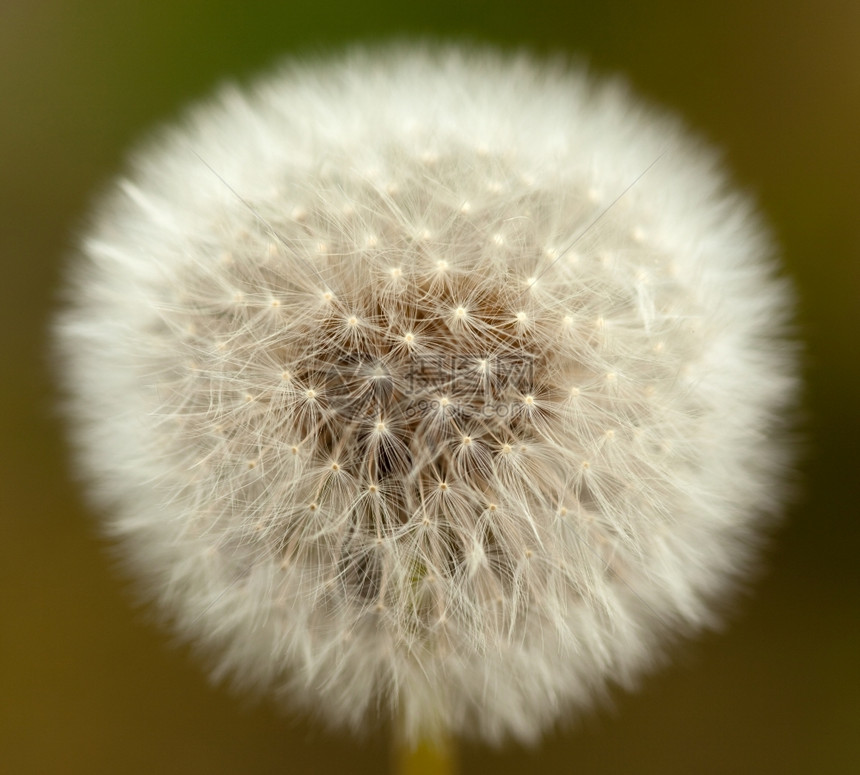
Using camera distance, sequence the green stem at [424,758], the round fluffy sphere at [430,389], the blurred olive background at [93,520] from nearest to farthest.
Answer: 1. the round fluffy sphere at [430,389]
2. the green stem at [424,758]
3. the blurred olive background at [93,520]

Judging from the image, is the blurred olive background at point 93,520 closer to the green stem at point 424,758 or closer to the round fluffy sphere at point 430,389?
the green stem at point 424,758

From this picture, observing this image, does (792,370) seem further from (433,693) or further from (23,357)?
Result: (23,357)

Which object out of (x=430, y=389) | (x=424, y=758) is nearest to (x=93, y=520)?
→ (x=424, y=758)

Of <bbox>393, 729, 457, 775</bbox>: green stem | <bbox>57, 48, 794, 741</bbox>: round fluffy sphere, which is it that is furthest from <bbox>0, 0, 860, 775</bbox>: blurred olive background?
<bbox>57, 48, 794, 741</bbox>: round fluffy sphere

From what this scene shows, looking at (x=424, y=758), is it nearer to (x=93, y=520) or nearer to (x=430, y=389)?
(x=430, y=389)

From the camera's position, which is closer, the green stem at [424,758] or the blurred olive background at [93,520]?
the green stem at [424,758]

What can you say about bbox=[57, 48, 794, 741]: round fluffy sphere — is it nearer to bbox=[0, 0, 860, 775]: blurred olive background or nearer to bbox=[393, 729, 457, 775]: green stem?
bbox=[393, 729, 457, 775]: green stem

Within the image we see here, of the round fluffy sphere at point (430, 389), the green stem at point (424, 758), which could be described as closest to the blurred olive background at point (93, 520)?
the green stem at point (424, 758)
